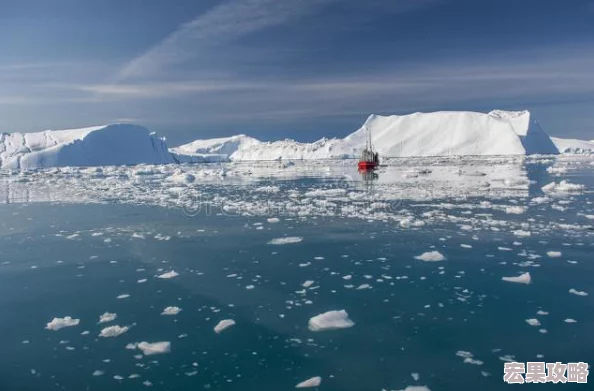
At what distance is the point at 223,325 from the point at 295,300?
1.44m

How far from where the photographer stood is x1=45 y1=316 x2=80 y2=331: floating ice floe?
21.4 ft

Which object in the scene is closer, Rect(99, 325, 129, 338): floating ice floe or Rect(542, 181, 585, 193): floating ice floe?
Rect(99, 325, 129, 338): floating ice floe

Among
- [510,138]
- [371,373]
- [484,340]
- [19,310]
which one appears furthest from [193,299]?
[510,138]

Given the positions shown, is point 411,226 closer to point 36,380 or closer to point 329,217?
point 329,217

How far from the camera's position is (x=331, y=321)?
6465 millimetres

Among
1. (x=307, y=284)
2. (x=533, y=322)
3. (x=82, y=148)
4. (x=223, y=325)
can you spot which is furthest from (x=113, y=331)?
(x=82, y=148)

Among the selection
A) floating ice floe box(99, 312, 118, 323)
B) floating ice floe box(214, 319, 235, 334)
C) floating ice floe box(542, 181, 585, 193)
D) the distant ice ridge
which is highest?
the distant ice ridge

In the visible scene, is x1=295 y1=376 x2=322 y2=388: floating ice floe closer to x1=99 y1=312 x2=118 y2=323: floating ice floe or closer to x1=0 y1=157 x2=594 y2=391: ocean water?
x1=0 y1=157 x2=594 y2=391: ocean water

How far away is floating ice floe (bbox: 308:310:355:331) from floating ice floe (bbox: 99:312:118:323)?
9.73 ft

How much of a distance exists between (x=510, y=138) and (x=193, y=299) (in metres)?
174

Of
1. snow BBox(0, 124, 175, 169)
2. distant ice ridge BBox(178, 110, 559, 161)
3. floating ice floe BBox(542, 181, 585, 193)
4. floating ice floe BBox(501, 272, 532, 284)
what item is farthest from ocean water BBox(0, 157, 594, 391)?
distant ice ridge BBox(178, 110, 559, 161)

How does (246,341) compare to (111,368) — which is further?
(246,341)

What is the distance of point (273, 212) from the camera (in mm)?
17562

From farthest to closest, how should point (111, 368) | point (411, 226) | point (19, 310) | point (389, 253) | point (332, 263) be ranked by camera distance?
1. point (411, 226)
2. point (389, 253)
3. point (332, 263)
4. point (19, 310)
5. point (111, 368)
